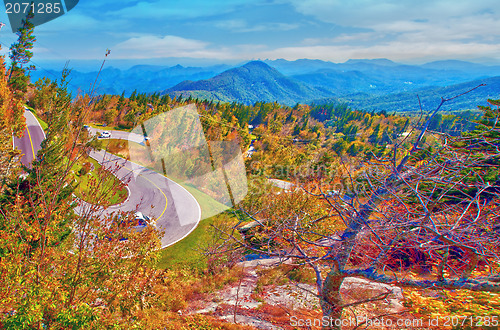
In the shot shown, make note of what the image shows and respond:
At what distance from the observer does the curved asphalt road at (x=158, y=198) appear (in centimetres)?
2192

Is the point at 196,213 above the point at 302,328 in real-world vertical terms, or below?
below

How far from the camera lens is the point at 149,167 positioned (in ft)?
113

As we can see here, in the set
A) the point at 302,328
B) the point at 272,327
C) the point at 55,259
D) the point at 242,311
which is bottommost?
the point at 242,311

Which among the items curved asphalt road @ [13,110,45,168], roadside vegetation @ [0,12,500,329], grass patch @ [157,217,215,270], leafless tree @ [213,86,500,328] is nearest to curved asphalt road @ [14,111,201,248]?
curved asphalt road @ [13,110,45,168]

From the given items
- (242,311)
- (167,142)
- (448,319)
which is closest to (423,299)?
(448,319)

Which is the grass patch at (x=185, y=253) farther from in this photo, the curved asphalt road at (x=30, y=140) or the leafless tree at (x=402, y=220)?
the curved asphalt road at (x=30, y=140)

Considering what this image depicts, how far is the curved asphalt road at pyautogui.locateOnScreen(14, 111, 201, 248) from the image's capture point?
71.9 feet

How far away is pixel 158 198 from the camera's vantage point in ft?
87.9

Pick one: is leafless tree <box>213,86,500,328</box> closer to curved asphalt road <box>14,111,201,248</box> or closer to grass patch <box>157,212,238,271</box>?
grass patch <box>157,212,238,271</box>

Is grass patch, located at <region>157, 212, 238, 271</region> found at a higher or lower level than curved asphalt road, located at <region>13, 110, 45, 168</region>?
lower

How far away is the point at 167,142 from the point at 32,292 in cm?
3194

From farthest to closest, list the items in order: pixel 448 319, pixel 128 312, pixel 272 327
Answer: pixel 272 327, pixel 128 312, pixel 448 319

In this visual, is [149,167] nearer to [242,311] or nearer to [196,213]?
[196,213]

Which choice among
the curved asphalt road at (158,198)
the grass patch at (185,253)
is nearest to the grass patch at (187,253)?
the grass patch at (185,253)
